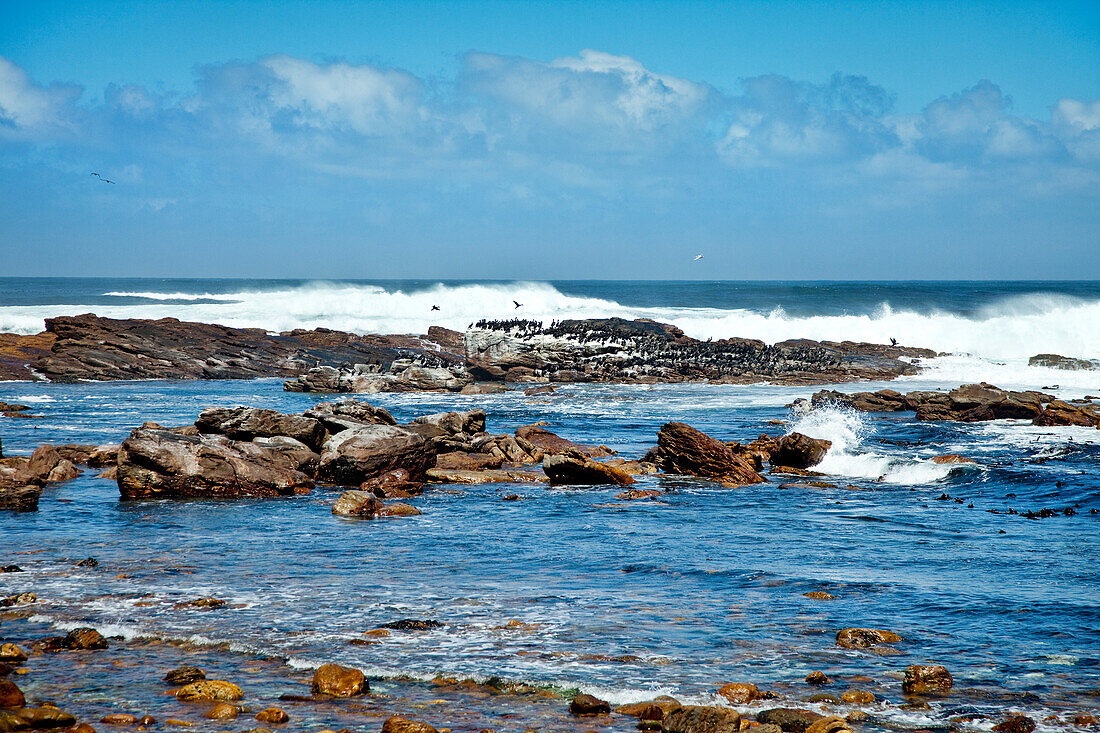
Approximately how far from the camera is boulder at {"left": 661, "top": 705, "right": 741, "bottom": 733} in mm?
5797

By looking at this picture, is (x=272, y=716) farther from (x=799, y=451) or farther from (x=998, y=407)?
(x=998, y=407)

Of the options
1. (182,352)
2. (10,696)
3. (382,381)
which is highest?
(182,352)

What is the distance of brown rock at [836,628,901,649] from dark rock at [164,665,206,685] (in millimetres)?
5510

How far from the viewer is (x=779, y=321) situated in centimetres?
6644

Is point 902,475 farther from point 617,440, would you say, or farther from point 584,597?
point 584,597

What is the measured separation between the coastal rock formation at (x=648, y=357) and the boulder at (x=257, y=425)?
Result: 932 inches

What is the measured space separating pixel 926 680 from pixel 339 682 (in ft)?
15.1

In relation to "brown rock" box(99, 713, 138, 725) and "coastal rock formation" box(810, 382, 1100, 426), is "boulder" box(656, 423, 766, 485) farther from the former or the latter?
"brown rock" box(99, 713, 138, 725)

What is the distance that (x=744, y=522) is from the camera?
13906 millimetres

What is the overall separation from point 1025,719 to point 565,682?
3367 millimetres

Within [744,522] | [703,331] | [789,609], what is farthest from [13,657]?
[703,331]

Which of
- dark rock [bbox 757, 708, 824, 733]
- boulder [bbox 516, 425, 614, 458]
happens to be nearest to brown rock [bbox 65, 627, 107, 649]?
dark rock [bbox 757, 708, 824, 733]

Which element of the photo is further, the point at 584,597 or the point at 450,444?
the point at 450,444

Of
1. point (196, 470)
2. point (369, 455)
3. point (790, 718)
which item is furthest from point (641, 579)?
point (196, 470)
